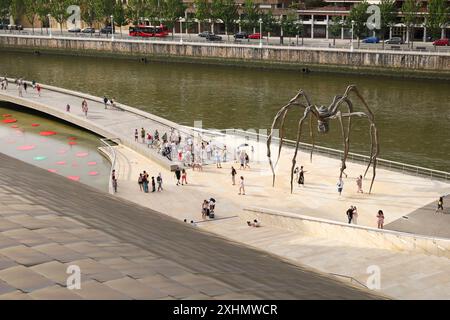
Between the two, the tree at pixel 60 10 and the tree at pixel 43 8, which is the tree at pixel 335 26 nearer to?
the tree at pixel 60 10

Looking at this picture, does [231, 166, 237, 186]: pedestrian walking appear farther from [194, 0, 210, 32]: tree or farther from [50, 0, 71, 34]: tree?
[50, 0, 71, 34]: tree

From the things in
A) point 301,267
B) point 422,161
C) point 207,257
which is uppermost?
point 207,257

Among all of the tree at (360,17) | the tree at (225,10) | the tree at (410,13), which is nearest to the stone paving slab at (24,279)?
the tree at (410,13)

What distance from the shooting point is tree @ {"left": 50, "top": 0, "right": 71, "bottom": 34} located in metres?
127

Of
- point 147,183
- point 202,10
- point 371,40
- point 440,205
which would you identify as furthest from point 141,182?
point 202,10

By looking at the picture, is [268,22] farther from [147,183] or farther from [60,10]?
[147,183]

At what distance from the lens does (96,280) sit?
898cm

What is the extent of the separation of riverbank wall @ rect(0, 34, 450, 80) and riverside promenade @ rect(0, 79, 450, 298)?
45209 millimetres

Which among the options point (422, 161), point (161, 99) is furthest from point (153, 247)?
point (161, 99)

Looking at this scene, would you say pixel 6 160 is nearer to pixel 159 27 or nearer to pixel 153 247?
pixel 153 247

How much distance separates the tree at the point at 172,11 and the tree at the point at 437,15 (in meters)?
43.0

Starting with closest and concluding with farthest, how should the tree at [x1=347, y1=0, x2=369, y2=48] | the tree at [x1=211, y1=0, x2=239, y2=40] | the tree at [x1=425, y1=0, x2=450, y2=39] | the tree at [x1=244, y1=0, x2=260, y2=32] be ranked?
the tree at [x1=425, y1=0, x2=450, y2=39] < the tree at [x1=347, y1=0, x2=369, y2=48] < the tree at [x1=244, y1=0, x2=260, y2=32] < the tree at [x1=211, y1=0, x2=239, y2=40]

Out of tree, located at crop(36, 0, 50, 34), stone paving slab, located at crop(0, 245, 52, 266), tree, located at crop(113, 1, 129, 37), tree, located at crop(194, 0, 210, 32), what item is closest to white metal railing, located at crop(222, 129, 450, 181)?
stone paving slab, located at crop(0, 245, 52, 266)
